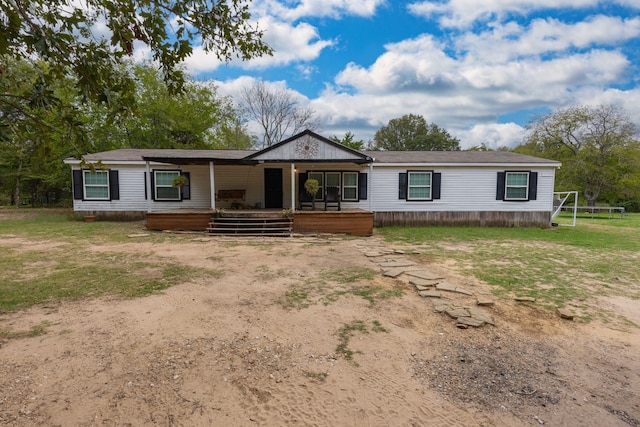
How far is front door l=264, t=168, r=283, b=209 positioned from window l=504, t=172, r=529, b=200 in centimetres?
966

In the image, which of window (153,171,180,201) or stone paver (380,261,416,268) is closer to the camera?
stone paver (380,261,416,268)

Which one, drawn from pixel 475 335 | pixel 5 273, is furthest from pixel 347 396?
pixel 5 273

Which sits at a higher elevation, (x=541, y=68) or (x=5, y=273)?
(x=541, y=68)

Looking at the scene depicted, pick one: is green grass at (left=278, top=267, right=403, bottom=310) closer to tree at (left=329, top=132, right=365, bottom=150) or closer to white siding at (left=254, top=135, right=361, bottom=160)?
white siding at (left=254, top=135, right=361, bottom=160)

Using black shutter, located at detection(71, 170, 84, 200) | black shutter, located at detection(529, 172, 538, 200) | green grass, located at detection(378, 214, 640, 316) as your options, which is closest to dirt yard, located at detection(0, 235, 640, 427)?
green grass, located at detection(378, 214, 640, 316)

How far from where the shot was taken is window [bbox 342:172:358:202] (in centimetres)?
1335

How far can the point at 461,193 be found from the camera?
13172 millimetres

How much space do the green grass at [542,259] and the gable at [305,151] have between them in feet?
10.9

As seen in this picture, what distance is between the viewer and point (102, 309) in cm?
402

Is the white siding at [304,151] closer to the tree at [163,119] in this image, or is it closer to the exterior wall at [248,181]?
the exterior wall at [248,181]

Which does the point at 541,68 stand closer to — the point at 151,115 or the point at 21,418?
the point at 21,418

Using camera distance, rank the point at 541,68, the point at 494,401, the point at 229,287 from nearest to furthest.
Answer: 1. the point at 494,401
2. the point at 229,287
3. the point at 541,68

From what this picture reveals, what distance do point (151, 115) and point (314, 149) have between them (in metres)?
13.4

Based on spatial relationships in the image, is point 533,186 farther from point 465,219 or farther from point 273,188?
point 273,188
